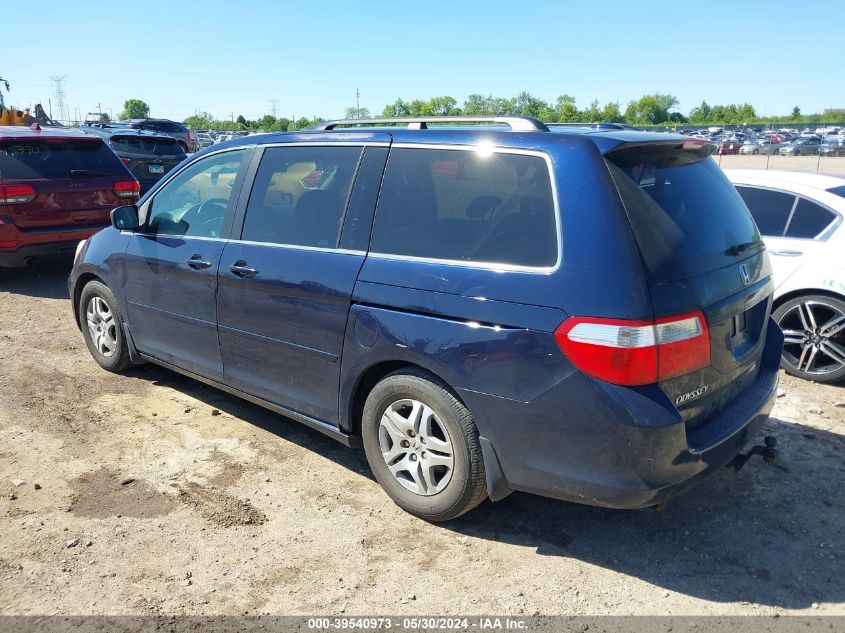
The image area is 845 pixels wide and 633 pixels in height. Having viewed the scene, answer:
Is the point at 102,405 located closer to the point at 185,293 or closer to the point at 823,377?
the point at 185,293

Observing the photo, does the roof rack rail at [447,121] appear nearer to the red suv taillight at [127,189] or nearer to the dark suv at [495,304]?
the dark suv at [495,304]

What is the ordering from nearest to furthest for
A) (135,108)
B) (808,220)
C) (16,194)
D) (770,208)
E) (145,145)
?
(808,220), (770,208), (16,194), (145,145), (135,108)

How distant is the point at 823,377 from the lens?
5539 mm

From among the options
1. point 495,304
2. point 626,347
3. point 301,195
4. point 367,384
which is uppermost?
point 301,195

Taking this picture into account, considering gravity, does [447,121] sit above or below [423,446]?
above

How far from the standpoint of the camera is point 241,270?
13.5ft

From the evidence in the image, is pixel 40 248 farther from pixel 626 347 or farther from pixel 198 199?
pixel 626 347

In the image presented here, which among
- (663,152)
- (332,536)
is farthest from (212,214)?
(663,152)

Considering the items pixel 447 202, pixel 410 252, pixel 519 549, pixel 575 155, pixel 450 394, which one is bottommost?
pixel 519 549

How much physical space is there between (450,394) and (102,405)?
3002 mm

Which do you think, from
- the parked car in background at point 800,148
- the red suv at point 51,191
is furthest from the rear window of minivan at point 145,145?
the parked car in background at point 800,148

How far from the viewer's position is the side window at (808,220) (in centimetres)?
566

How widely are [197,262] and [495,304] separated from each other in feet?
7.42

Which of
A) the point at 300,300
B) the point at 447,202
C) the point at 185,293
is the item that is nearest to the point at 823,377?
the point at 447,202
